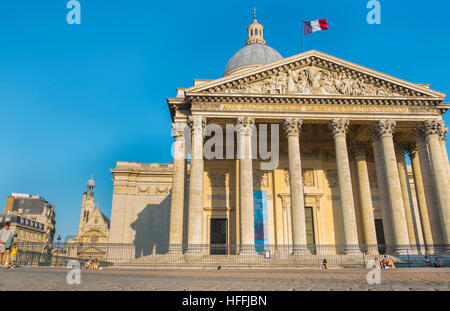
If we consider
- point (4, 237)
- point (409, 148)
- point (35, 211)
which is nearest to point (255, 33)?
point (409, 148)

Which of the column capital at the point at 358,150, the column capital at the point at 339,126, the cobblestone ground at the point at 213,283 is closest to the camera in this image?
the cobblestone ground at the point at 213,283

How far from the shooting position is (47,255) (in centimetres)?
2364

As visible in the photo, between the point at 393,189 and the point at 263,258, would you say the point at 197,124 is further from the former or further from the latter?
the point at 393,189

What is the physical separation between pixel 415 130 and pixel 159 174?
25.9 m

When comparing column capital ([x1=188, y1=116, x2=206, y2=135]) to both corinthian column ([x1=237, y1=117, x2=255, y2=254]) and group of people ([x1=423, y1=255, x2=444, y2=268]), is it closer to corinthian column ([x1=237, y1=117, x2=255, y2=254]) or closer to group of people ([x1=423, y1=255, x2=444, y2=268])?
corinthian column ([x1=237, y1=117, x2=255, y2=254])

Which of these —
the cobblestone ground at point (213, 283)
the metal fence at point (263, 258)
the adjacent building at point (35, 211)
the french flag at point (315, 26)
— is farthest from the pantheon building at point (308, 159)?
the adjacent building at point (35, 211)

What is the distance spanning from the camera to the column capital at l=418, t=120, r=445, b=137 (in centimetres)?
2555

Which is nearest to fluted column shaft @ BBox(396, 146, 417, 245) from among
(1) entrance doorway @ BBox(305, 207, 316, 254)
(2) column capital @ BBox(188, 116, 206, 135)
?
(1) entrance doorway @ BBox(305, 207, 316, 254)

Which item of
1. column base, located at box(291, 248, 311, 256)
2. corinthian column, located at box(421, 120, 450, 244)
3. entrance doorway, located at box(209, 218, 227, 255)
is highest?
corinthian column, located at box(421, 120, 450, 244)

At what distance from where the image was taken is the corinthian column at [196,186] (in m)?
22.5

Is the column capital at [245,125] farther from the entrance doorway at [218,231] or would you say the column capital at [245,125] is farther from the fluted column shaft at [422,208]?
the fluted column shaft at [422,208]

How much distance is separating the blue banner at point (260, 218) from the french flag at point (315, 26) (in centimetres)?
1422

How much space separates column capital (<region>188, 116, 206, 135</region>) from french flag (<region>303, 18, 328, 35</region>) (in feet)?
39.1

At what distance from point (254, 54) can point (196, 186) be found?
103 feet
